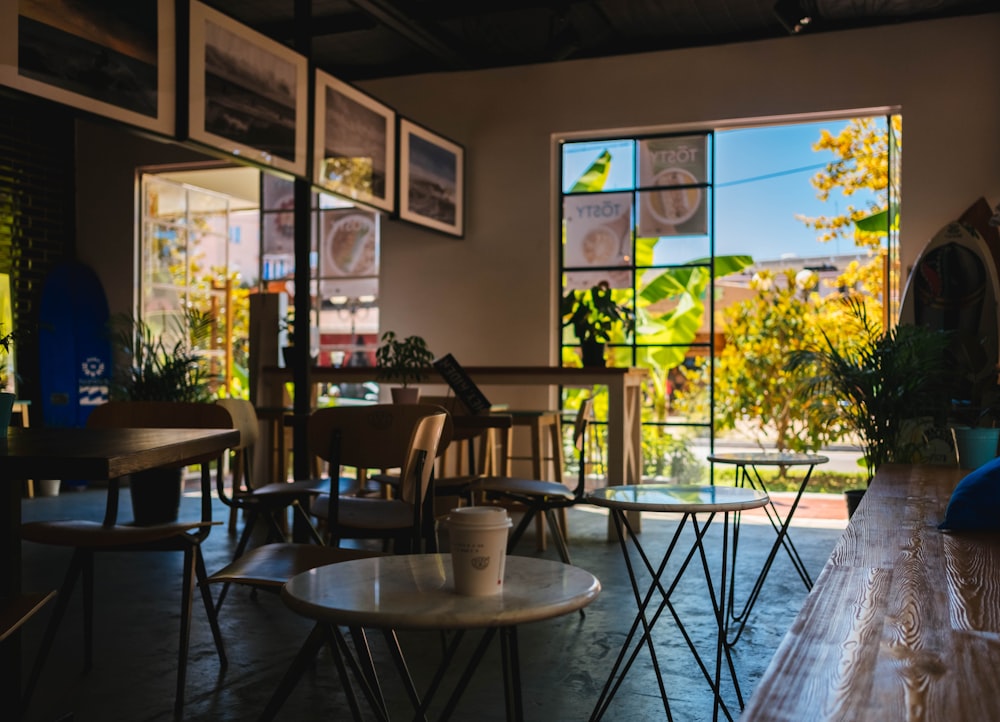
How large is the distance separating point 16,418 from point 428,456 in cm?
593

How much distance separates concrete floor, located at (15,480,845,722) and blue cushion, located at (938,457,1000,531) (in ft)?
3.71

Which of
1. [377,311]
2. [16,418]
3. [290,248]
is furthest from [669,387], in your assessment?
[16,418]

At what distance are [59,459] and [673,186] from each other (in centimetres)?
642

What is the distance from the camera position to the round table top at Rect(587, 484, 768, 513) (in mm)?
2446

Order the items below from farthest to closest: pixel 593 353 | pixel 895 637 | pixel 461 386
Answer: pixel 593 353 < pixel 461 386 < pixel 895 637

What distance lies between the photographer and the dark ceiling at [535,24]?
6.76 metres

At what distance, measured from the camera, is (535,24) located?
7473 millimetres

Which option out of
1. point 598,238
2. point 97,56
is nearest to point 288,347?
point 598,238

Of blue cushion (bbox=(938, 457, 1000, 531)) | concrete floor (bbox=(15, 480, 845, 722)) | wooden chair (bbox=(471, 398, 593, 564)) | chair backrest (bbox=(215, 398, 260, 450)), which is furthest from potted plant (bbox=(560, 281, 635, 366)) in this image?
blue cushion (bbox=(938, 457, 1000, 531))

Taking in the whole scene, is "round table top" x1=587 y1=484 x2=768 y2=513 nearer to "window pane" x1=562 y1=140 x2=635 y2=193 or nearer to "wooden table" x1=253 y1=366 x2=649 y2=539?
→ "wooden table" x1=253 y1=366 x2=649 y2=539

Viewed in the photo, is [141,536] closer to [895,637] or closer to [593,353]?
[895,637]

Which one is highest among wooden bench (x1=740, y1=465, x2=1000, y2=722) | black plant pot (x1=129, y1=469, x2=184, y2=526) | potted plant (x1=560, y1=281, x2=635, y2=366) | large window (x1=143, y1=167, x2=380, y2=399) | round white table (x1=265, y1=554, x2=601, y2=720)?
large window (x1=143, y1=167, x2=380, y2=399)

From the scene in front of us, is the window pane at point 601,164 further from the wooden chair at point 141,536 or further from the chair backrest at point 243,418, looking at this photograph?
the wooden chair at point 141,536

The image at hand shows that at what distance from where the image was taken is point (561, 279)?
805 centimetres
